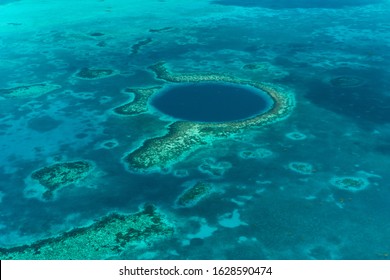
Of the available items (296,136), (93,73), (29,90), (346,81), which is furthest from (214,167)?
(29,90)

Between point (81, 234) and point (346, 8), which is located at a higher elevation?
point (346, 8)

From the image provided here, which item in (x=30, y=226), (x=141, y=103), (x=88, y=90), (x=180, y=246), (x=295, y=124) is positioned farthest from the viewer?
(x=88, y=90)

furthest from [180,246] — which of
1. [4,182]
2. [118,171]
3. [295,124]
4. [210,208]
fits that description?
[295,124]

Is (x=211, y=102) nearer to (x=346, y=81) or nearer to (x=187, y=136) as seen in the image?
(x=187, y=136)

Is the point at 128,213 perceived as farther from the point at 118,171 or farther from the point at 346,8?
the point at 346,8

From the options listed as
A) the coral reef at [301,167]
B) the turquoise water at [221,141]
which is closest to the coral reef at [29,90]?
the turquoise water at [221,141]

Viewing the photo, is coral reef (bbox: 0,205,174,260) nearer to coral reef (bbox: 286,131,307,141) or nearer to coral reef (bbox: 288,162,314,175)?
coral reef (bbox: 288,162,314,175)
